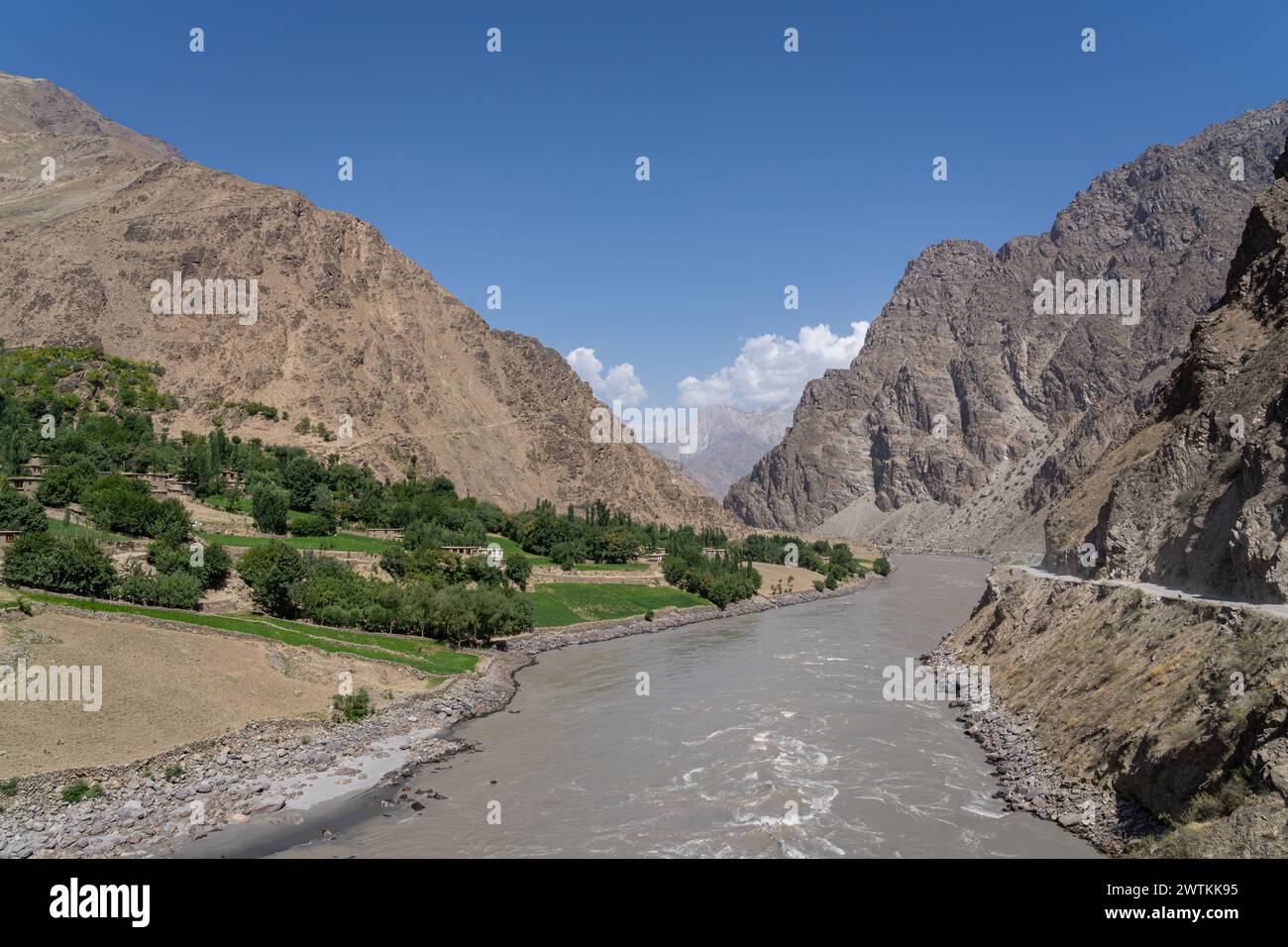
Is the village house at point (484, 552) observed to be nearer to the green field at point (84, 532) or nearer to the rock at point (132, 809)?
the green field at point (84, 532)

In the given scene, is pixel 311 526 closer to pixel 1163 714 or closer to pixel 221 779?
pixel 221 779

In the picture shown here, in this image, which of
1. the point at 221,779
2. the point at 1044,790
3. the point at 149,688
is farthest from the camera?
the point at 149,688

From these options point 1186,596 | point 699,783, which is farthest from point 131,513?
point 1186,596

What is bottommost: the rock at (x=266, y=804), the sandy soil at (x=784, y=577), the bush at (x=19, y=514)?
the sandy soil at (x=784, y=577)

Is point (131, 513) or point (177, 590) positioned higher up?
point (131, 513)

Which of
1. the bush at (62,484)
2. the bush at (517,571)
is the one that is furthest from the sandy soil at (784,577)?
the bush at (62,484)

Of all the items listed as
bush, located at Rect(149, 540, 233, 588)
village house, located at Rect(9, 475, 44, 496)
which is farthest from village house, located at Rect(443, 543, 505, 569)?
village house, located at Rect(9, 475, 44, 496)
